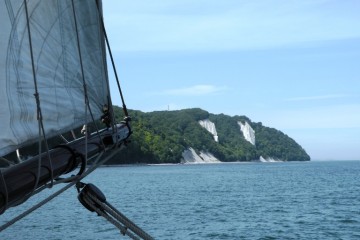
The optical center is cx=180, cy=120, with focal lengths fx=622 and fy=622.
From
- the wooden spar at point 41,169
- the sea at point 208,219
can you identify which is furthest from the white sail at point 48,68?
the sea at point 208,219

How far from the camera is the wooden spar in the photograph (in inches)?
192

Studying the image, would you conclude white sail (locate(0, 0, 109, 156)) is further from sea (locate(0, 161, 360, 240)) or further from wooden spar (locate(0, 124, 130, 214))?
sea (locate(0, 161, 360, 240))

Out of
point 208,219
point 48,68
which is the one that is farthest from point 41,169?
point 208,219

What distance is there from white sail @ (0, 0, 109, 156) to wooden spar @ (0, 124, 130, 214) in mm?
181

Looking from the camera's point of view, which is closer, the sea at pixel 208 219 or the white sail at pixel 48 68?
the white sail at pixel 48 68

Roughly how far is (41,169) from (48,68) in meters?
1.07

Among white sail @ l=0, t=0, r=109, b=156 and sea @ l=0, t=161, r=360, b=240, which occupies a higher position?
white sail @ l=0, t=0, r=109, b=156

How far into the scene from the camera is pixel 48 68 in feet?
19.6

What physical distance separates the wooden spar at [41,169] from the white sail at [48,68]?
0.18 meters

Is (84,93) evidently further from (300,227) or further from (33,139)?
(300,227)

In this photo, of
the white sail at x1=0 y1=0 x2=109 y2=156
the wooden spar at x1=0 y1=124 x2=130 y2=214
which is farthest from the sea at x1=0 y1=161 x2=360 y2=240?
the white sail at x1=0 y1=0 x2=109 y2=156

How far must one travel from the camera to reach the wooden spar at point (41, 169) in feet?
16.0

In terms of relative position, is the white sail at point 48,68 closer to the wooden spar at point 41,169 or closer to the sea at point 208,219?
the wooden spar at point 41,169

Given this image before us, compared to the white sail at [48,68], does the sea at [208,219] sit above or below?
below
